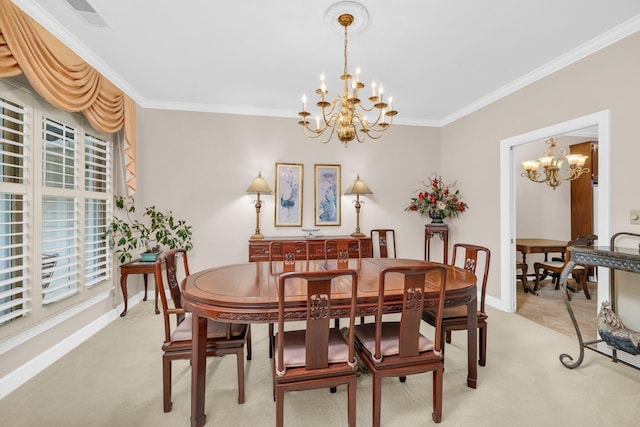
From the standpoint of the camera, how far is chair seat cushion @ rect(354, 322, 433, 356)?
A: 5.78ft

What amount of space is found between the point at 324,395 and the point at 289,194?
290cm

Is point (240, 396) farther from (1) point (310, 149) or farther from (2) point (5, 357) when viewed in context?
(1) point (310, 149)

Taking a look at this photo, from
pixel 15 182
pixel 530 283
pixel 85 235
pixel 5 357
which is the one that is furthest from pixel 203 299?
pixel 530 283

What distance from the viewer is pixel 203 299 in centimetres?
168

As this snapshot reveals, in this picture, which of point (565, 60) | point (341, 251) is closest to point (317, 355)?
point (341, 251)

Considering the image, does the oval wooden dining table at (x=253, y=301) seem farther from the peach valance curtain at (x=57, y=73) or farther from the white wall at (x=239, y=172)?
the white wall at (x=239, y=172)

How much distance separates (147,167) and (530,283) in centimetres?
637

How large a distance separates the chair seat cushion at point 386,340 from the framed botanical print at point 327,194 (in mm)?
2614

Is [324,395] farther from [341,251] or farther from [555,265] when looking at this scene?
[555,265]

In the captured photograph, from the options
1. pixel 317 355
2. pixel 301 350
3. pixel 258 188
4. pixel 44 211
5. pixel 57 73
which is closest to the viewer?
pixel 317 355

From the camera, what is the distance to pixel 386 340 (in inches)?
72.6

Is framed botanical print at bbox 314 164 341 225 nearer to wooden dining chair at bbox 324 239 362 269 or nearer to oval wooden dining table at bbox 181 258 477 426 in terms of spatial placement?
wooden dining chair at bbox 324 239 362 269

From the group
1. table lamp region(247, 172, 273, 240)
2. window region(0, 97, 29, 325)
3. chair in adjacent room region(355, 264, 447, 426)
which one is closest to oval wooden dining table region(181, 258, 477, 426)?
chair in adjacent room region(355, 264, 447, 426)

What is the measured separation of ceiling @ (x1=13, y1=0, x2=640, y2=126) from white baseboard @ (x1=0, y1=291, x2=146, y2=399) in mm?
2615
